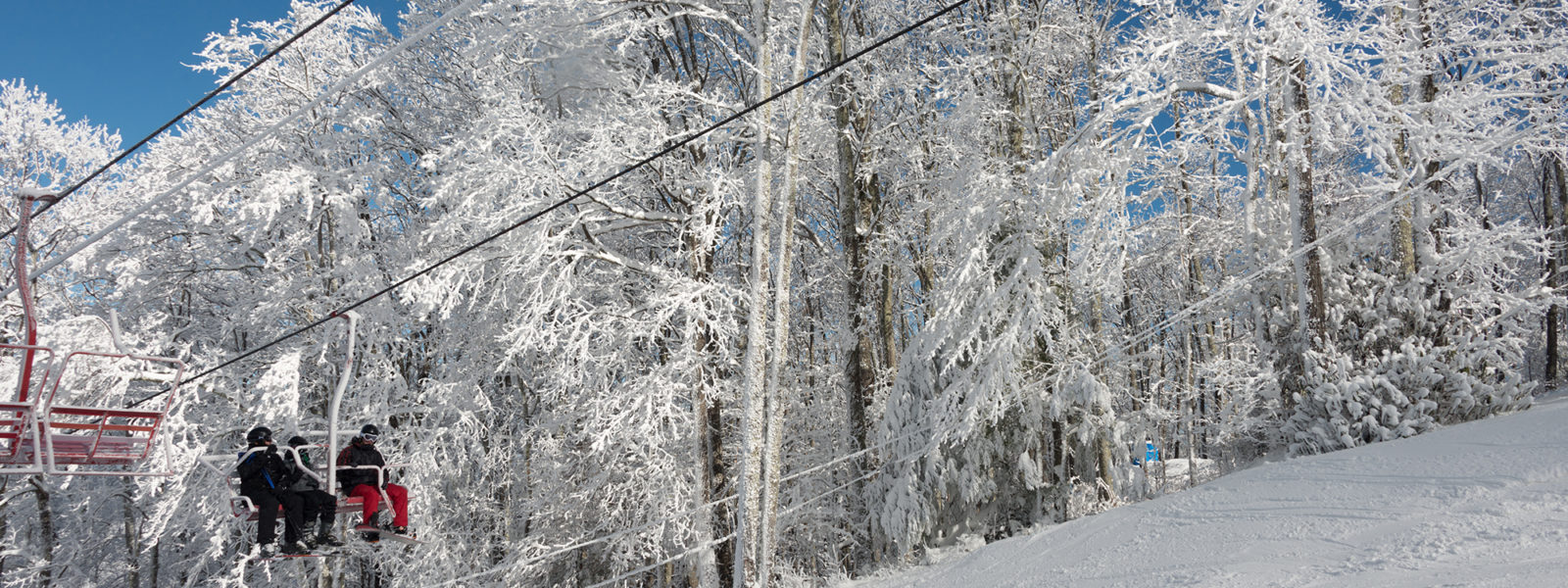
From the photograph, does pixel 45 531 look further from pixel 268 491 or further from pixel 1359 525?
pixel 1359 525

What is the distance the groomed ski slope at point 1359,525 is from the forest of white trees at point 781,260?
1226mm

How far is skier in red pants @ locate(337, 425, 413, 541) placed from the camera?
25.4ft

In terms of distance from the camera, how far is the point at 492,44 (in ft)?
38.5

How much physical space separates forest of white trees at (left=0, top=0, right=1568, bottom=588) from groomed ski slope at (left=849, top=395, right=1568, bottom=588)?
4.02 ft

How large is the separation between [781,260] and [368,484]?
482 centimetres

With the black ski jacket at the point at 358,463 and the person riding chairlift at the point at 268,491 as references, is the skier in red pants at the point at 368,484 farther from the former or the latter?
the person riding chairlift at the point at 268,491

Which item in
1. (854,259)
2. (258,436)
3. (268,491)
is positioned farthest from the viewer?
(854,259)

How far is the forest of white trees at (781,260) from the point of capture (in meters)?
8.81

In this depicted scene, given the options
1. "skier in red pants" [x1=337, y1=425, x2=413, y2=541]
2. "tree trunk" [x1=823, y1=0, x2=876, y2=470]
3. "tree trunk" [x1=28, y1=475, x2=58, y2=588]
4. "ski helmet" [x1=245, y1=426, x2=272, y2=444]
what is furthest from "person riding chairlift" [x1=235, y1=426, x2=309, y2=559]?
"tree trunk" [x1=28, y1=475, x2=58, y2=588]

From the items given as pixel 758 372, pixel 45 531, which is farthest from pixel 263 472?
pixel 45 531

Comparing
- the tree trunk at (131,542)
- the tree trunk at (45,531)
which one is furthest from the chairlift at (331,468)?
the tree trunk at (131,542)

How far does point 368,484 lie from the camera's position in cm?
794

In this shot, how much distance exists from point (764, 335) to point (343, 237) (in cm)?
843

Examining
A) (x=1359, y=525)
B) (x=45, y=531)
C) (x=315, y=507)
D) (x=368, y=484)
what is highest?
(x=368, y=484)
